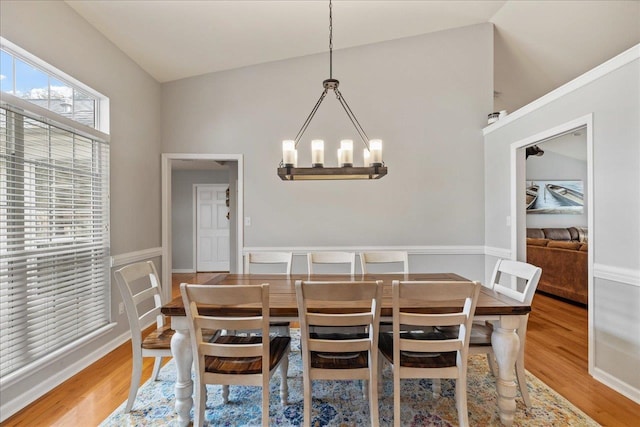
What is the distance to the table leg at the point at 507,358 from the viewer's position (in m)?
1.76

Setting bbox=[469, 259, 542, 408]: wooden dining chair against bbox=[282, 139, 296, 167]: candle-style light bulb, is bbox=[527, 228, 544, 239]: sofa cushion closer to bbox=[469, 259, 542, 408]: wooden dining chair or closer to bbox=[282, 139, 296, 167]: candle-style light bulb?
bbox=[469, 259, 542, 408]: wooden dining chair

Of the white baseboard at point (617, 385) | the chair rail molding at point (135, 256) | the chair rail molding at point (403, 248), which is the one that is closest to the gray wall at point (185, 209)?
the chair rail molding at point (135, 256)

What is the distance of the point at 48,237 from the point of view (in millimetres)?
2318

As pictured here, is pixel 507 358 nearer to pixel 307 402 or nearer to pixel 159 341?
pixel 307 402

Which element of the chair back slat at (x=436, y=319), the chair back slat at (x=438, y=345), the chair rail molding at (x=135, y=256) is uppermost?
the chair rail molding at (x=135, y=256)

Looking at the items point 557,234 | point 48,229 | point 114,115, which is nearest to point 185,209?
point 114,115

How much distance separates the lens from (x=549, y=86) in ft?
14.9

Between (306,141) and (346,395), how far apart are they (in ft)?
9.02

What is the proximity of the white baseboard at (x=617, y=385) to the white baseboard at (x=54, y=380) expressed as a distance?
390 cm

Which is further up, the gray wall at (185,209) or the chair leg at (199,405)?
the gray wall at (185,209)

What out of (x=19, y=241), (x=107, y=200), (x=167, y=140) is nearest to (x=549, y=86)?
(x=167, y=140)

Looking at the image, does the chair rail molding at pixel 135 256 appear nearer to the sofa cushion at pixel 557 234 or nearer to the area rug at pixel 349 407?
the area rug at pixel 349 407

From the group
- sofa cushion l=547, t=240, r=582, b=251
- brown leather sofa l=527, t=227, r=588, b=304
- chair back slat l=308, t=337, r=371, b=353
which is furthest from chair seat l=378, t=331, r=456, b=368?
sofa cushion l=547, t=240, r=582, b=251

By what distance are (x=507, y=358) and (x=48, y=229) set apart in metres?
3.11
